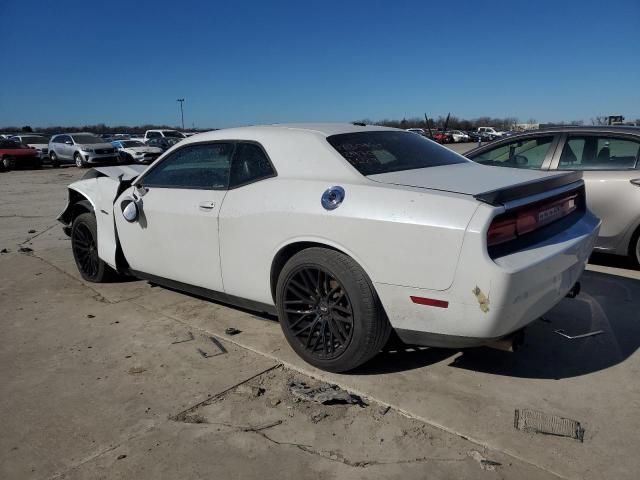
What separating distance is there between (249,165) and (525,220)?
183 cm

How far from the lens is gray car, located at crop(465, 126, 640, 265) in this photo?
16.7 feet

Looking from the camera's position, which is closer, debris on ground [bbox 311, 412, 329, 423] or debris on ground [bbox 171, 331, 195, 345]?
debris on ground [bbox 311, 412, 329, 423]

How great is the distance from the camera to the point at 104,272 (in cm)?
512

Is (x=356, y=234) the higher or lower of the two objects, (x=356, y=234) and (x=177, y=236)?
the higher

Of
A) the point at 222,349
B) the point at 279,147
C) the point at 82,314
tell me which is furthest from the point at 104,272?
the point at 279,147

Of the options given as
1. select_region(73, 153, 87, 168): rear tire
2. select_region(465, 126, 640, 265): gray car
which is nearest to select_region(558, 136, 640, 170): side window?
select_region(465, 126, 640, 265): gray car

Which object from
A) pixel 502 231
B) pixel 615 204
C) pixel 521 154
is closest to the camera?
pixel 502 231

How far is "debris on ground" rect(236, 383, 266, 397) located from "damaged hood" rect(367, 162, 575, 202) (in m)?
1.40

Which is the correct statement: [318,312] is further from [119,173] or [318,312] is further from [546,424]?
[119,173]

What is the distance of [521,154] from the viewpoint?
586cm

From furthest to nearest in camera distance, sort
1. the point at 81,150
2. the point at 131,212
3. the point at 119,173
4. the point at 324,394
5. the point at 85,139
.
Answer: the point at 85,139 < the point at 81,150 < the point at 119,173 < the point at 131,212 < the point at 324,394

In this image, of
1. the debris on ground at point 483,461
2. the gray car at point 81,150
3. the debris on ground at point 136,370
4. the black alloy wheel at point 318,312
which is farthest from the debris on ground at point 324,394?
the gray car at point 81,150

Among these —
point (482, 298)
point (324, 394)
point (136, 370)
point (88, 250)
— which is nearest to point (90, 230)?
point (88, 250)

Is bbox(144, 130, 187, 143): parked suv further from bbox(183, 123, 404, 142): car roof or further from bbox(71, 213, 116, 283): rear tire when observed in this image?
bbox(183, 123, 404, 142): car roof
